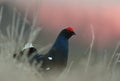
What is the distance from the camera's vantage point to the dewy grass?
5.43 metres

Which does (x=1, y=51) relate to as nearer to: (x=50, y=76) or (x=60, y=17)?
(x=50, y=76)

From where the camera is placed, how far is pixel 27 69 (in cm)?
553

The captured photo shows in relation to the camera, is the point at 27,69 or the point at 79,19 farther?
the point at 79,19

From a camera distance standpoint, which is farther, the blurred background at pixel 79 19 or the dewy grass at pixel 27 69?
the blurred background at pixel 79 19

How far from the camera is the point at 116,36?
987 centimetres

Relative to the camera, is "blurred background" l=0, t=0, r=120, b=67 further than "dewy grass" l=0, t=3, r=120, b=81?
Yes

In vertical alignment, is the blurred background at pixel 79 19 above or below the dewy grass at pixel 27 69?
above

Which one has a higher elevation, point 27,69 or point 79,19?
point 79,19

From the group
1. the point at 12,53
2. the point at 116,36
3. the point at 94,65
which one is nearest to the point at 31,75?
the point at 12,53

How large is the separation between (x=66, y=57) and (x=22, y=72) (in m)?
1.61

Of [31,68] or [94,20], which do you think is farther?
[94,20]

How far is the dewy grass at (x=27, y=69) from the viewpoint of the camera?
543 centimetres

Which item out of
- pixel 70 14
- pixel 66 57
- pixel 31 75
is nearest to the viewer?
pixel 31 75

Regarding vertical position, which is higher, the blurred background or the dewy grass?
the blurred background
